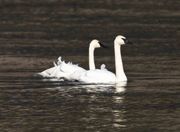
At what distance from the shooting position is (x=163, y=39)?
40.3 metres

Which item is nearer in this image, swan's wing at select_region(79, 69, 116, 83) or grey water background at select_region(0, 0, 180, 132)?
grey water background at select_region(0, 0, 180, 132)

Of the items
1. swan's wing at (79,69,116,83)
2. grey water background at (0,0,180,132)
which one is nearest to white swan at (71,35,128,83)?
swan's wing at (79,69,116,83)

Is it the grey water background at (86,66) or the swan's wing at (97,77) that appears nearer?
the grey water background at (86,66)

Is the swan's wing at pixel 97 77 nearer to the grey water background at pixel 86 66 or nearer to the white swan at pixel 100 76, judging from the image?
the white swan at pixel 100 76

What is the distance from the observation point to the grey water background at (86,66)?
64.5 ft

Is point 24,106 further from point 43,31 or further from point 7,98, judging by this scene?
point 43,31

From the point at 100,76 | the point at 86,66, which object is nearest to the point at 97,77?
the point at 100,76

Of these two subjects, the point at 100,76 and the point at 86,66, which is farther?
the point at 86,66

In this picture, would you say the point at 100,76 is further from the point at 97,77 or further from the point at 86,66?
the point at 86,66

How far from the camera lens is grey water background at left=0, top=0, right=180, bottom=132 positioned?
1967 cm

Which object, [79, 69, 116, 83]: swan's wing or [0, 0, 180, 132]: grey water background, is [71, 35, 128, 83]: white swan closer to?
[79, 69, 116, 83]: swan's wing

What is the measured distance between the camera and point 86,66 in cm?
3167

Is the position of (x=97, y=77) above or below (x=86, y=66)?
below

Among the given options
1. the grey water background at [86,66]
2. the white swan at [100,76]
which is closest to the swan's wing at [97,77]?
the white swan at [100,76]
